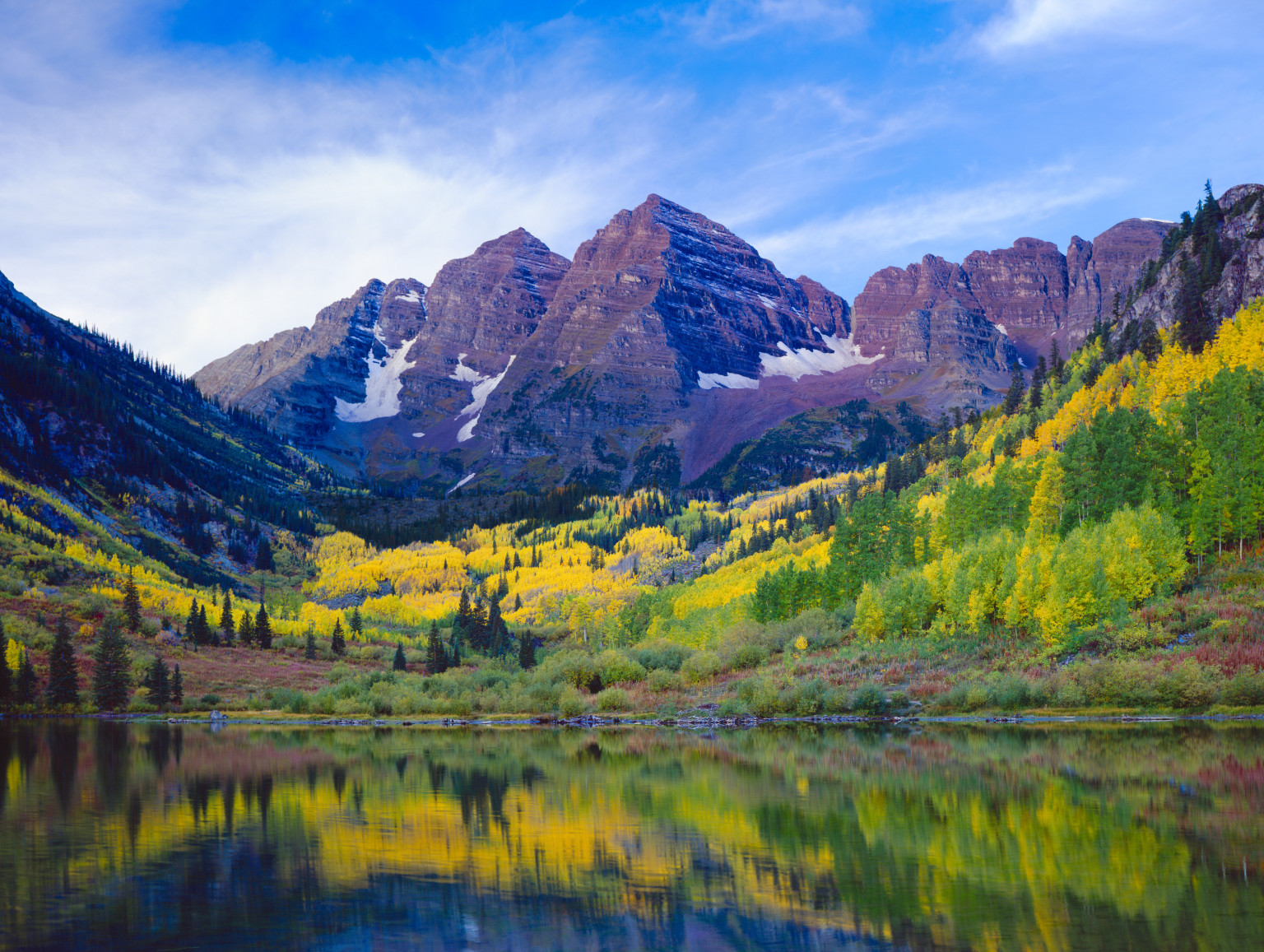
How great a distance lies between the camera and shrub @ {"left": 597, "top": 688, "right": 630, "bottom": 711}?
346ft

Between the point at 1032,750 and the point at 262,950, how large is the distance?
46910 mm

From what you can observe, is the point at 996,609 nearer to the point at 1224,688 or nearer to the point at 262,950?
the point at 1224,688

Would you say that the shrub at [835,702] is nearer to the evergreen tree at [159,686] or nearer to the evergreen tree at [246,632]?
the evergreen tree at [159,686]

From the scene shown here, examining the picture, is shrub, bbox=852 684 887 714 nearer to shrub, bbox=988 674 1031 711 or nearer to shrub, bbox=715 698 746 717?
shrub, bbox=988 674 1031 711

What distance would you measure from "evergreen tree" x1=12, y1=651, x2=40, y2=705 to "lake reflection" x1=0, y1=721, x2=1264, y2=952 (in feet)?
222

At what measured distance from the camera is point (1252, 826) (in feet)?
104

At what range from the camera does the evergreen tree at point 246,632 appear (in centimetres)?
16825

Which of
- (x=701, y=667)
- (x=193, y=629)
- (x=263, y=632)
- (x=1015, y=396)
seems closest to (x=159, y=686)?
(x=193, y=629)

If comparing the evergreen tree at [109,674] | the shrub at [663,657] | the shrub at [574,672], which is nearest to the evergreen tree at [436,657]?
the shrub at [574,672]

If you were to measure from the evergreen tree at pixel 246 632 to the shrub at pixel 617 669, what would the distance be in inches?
3307

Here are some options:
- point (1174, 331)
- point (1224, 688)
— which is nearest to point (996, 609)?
point (1224, 688)

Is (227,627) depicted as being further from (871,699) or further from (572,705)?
(871,699)

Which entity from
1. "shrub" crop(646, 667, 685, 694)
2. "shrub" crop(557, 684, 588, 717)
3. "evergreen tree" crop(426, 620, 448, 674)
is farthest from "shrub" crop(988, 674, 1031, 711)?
"evergreen tree" crop(426, 620, 448, 674)

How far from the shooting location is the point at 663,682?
357 ft
